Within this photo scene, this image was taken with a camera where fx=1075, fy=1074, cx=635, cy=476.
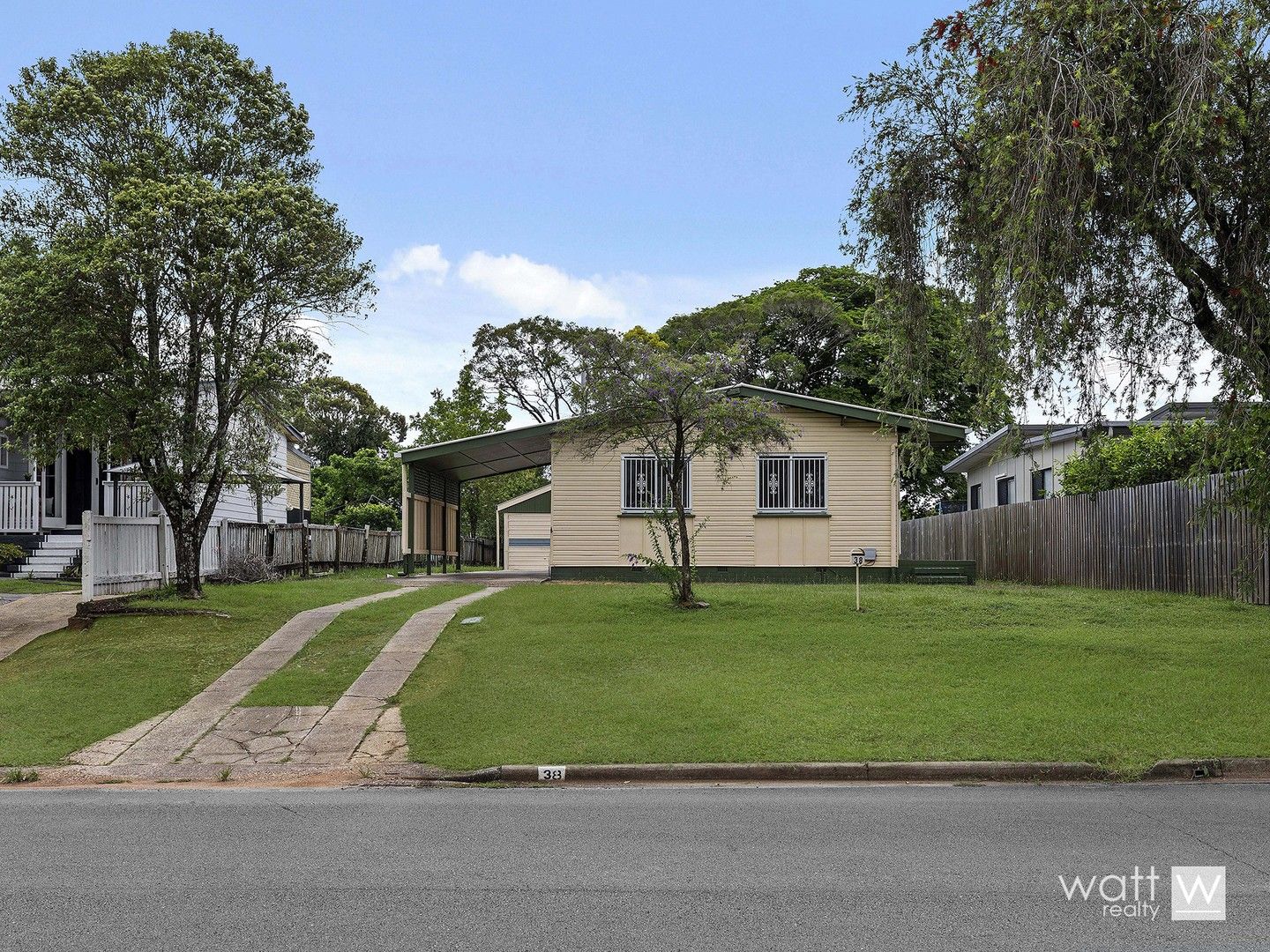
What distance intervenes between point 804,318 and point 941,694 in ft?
114

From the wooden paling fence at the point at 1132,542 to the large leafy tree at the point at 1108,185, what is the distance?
2.31 metres

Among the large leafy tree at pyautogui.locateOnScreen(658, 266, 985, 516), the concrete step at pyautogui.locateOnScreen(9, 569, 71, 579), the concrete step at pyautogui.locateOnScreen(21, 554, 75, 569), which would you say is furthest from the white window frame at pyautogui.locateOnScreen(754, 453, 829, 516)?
the large leafy tree at pyautogui.locateOnScreen(658, 266, 985, 516)

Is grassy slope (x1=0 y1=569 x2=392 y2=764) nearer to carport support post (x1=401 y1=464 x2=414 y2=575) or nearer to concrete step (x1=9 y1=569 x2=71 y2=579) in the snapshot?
concrete step (x1=9 y1=569 x2=71 y2=579)

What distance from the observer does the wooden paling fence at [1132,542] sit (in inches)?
612

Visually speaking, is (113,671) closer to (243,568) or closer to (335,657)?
(335,657)

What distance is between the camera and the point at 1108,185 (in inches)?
399

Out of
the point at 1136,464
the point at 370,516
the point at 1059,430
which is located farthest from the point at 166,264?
the point at 370,516

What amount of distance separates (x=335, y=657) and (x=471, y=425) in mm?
37317

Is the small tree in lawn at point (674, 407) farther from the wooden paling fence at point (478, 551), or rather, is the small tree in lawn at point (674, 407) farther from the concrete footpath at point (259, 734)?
the wooden paling fence at point (478, 551)

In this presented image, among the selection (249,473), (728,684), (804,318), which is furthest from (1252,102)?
(804,318)

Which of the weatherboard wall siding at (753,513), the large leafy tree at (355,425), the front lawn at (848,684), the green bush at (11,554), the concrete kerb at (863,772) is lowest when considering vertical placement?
the concrete kerb at (863,772)

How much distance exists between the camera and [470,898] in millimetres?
5188

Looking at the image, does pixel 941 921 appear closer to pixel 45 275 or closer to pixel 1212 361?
pixel 1212 361

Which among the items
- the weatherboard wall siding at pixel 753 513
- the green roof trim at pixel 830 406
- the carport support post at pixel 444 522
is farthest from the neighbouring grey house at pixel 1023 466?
the carport support post at pixel 444 522
